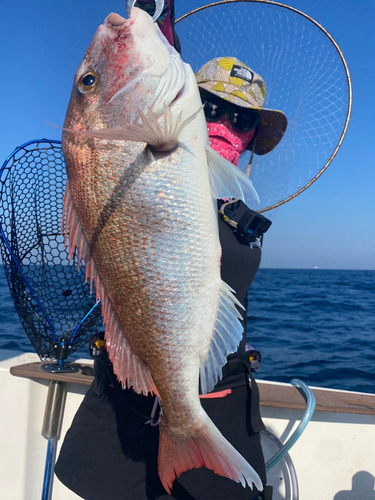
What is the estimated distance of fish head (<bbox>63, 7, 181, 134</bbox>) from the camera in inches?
52.0

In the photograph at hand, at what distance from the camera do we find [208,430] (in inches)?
54.1

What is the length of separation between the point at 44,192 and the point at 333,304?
19.6 meters

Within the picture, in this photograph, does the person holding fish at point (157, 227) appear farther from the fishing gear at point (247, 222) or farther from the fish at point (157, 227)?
the fishing gear at point (247, 222)

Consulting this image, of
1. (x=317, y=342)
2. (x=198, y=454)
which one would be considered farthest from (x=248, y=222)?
(x=317, y=342)

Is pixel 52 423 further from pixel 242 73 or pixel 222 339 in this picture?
pixel 242 73

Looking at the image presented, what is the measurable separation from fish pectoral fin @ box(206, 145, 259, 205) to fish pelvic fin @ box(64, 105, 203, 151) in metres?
0.18

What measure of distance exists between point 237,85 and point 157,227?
1.14 m

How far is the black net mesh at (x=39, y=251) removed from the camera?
2.63 meters

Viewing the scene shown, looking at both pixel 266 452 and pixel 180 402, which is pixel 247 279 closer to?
pixel 180 402

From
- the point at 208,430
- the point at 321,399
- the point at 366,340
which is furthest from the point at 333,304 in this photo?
the point at 208,430

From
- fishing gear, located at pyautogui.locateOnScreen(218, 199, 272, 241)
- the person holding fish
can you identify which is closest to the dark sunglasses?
fishing gear, located at pyautogui.locateOnScreen(218, 199, 272, 241)

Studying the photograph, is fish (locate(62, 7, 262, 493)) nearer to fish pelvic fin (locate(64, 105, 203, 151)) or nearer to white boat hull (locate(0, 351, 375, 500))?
fish pelvic fin (locate(64, 105, 203, 151))

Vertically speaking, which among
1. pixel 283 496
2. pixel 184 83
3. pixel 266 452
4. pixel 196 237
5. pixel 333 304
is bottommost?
pixel 333 304

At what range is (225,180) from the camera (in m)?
1.36
